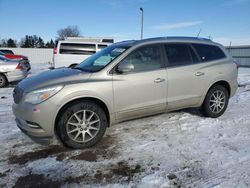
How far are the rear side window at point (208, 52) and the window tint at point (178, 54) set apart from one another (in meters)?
0.22

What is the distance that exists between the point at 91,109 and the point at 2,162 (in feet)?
4.98

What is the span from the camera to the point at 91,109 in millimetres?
4141

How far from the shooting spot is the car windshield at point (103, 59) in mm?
4520

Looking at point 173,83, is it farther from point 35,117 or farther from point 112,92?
point 35,117

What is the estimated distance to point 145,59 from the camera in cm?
467

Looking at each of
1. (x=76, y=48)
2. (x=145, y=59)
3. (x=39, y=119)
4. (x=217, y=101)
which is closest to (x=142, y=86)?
(x=145, y=59)

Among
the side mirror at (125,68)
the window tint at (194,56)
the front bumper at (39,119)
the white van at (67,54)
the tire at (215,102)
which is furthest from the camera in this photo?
→ the white van at (67,54)

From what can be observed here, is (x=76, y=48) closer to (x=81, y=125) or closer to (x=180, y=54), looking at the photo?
(x=180, y=54)

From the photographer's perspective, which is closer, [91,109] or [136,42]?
[91,109]

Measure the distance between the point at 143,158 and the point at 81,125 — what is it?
1.14 meters

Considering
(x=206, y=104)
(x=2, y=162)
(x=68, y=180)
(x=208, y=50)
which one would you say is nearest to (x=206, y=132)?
(x=206, y=104)

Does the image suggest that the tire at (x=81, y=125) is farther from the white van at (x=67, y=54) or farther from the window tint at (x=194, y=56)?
the white van at (x=67, y=54)

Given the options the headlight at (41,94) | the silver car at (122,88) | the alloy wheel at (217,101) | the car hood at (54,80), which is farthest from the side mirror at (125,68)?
the alloy wheel at (217,101)

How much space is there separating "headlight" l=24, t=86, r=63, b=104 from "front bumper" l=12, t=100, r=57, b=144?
7 cm
